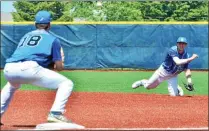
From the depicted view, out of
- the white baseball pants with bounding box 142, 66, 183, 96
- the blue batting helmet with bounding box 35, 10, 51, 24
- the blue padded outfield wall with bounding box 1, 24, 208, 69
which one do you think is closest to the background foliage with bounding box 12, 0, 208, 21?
the blue padded outfield wall with bounding box 1, 24, 208, 69

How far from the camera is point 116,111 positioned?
30.7ft

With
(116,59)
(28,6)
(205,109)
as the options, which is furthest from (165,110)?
(28,6)

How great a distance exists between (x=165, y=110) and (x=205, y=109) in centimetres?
73

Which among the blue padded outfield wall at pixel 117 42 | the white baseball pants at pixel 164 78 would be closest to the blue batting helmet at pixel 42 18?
the white baseball pants at pixel 164 78

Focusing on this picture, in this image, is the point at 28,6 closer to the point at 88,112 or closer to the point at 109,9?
the point at 109,9

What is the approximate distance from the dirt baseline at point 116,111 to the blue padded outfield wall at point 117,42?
12.1m

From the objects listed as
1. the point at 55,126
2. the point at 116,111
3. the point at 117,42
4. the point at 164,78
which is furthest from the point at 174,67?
the point at 117,42

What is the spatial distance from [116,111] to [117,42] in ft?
52.9

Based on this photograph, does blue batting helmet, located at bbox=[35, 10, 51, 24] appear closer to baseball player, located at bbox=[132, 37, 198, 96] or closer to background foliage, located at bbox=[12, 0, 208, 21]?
baseball player, located at bbox=[132, 37, 198, 96]

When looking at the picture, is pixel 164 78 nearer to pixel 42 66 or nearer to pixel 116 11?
pixel 42 66

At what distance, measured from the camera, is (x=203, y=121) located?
7.82 meters

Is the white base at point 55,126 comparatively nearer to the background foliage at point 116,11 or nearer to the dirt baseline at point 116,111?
the dirt baseline at point 116,111

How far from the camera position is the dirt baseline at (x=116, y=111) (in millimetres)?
7586

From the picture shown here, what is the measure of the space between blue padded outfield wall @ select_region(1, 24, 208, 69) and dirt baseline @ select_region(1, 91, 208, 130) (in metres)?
12.1
